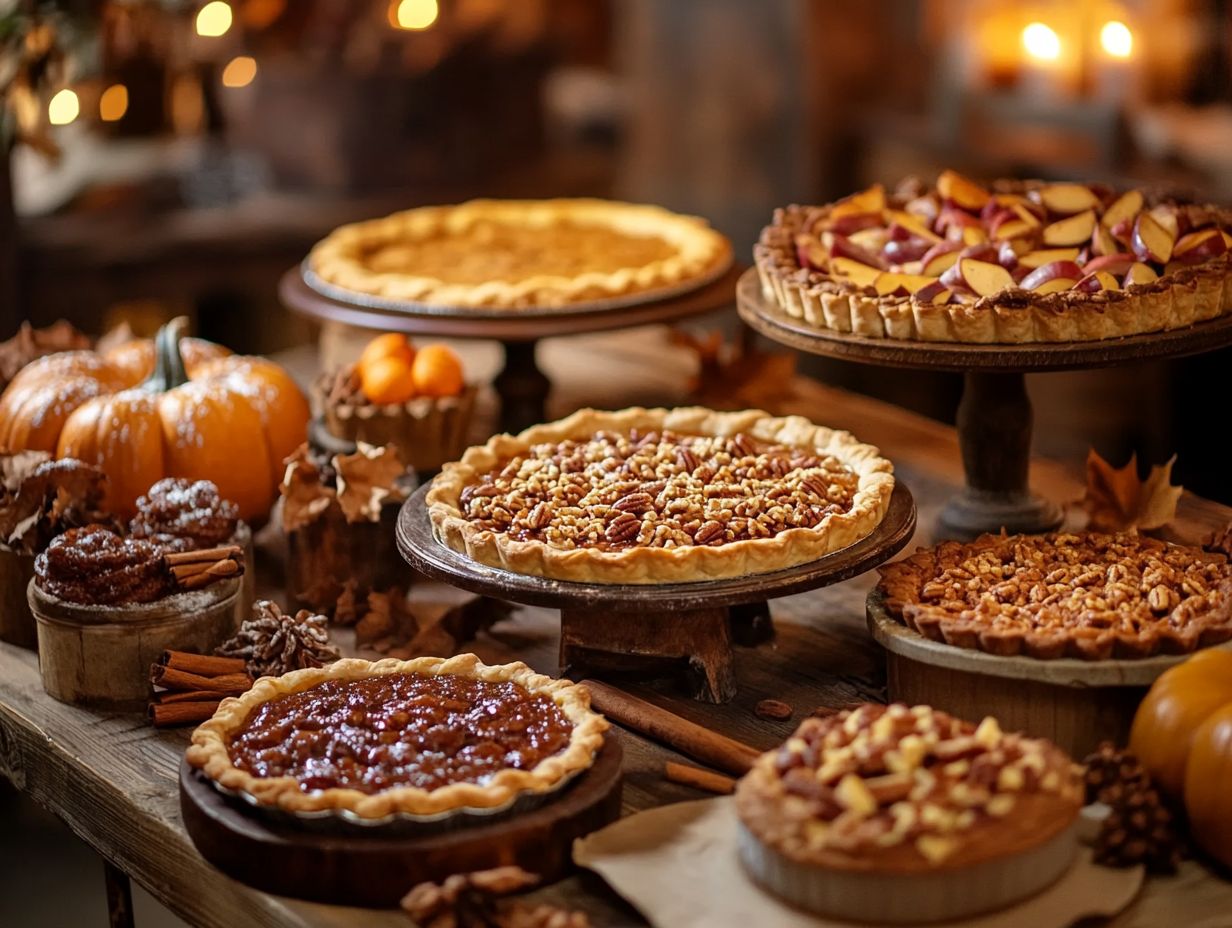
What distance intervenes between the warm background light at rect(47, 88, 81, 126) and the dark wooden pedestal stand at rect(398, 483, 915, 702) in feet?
5.82

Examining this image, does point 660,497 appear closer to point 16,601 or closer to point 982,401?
point 982,401

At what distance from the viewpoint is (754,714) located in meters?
2.47

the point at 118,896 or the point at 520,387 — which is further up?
the point at 520,387

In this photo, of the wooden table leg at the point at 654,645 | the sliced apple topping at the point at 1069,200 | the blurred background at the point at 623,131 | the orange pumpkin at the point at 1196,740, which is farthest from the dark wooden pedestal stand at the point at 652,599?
the blurred background at the point at 623,131

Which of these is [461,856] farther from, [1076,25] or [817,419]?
[1076,25]

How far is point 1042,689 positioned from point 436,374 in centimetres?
144

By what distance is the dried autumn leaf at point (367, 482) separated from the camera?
9.23 ft

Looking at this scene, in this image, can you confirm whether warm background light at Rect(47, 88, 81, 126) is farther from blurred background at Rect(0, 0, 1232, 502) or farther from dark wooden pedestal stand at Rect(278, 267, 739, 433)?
dark wooden pedestal stand at Rect(278, 267, 739, 433)

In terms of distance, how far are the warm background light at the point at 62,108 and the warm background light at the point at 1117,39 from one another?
2923 mm

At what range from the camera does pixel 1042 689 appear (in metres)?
2.19

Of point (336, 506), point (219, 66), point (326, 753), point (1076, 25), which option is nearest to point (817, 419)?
point (336, 506)

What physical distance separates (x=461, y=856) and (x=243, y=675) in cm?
66

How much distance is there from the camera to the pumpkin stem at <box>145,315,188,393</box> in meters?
3.08

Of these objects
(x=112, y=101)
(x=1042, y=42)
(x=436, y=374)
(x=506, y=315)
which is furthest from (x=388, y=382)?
(x=1042, y=42)
